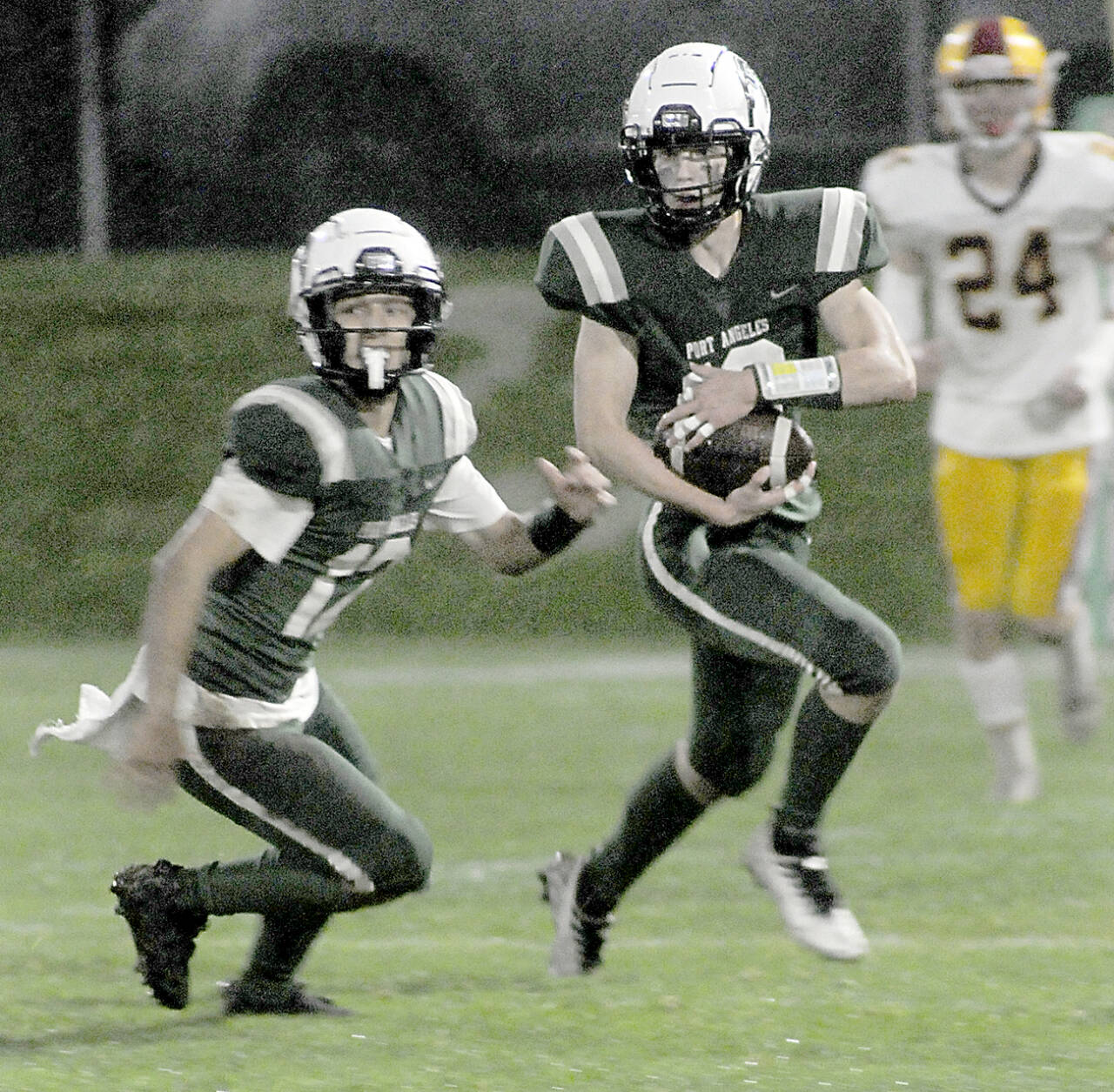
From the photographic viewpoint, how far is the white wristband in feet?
12.1

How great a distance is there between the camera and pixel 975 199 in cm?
573

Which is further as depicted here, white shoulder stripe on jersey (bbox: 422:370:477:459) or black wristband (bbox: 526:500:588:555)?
black wristband (bbox: 526:500:588:555)

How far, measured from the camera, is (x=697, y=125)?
3627mm

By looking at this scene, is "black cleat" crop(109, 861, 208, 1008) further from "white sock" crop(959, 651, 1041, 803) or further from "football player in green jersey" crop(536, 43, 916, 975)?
"white sock" crop(959, 651, 1041, 803)

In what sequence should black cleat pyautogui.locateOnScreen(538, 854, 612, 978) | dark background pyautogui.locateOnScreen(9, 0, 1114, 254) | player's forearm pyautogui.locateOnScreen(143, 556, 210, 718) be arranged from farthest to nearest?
dark background pyautogui.locateOnScreen(9, 0, 1114, 254) < black cleat pyautogui.locateOnScreen(538, 854, 612, 978) < player's forearm pyautogui.locateOnScreen(143, 556, 210, 718)

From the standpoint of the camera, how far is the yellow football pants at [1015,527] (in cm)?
581

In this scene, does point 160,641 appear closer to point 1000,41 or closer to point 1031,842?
point 1031,842

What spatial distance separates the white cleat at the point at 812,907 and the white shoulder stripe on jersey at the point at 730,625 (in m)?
0.34

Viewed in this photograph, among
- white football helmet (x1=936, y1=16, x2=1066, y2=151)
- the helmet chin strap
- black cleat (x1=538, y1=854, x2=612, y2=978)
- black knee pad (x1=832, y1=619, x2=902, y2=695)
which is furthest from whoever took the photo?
white football helmet (x1=936, y1=16, x2=1066, y2=151)

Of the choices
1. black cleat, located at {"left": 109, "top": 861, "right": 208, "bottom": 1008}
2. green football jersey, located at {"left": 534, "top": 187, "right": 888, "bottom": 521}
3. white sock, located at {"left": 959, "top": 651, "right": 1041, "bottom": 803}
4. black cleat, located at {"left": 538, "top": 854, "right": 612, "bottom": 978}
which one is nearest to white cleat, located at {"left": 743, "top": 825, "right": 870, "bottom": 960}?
black cleat, located at {"left": 538, "top": 854, "right": 612, "bottom": 978}

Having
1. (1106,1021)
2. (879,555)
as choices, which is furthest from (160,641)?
(879,555)

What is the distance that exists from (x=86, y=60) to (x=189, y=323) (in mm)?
1426

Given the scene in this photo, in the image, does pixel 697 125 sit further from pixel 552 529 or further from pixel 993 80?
pixel 993 80

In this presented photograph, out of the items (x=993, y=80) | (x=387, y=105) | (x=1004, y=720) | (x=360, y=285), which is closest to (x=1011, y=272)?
(x=993, y=80)
